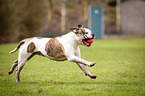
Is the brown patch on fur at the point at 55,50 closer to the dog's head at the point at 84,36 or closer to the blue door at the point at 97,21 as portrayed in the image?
the dog's head at the point at 84,36

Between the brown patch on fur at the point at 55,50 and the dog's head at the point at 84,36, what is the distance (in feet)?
1.52

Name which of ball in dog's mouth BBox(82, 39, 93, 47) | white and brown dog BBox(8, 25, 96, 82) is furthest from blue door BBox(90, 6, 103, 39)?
ball in dog's mouth BBox(82, 39, 93, 47)

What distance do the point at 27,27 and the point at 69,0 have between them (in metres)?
16.8

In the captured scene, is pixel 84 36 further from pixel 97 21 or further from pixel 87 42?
pixel 97 21

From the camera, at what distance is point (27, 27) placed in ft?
76.6

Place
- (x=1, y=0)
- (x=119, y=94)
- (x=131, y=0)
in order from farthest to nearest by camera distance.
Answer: (x=131, y=0), (x=1, y=0), (x=119, y=94)

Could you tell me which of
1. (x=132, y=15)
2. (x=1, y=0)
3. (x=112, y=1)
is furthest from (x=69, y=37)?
(x=112, y=1)

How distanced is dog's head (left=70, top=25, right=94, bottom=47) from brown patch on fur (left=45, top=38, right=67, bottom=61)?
46 cm

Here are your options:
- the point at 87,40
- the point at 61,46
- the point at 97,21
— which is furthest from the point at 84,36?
the point at 97,21

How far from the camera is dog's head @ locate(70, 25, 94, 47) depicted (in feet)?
17.1

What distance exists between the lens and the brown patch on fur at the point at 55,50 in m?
5.36

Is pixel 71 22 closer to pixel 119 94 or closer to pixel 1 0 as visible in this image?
pixel 1 0

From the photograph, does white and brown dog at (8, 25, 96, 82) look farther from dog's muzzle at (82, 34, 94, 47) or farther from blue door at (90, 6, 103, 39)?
blue door at (90, 6, 103, 39)

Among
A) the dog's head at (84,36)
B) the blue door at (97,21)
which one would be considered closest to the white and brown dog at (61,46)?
the dog's head at (84,36)
